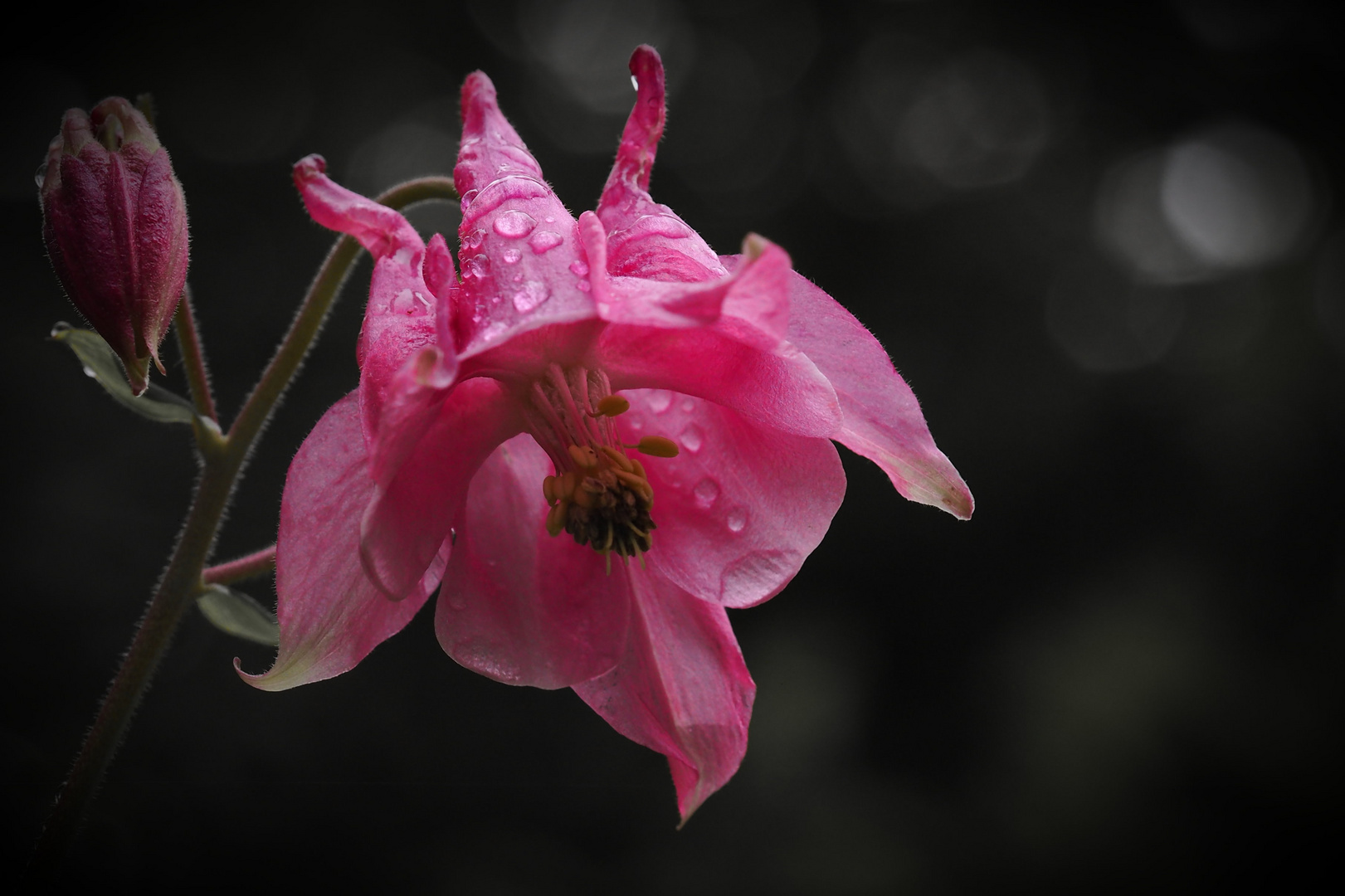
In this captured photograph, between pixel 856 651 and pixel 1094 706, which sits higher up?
pixel 1094 706

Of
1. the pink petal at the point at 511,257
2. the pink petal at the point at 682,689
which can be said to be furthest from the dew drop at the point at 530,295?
the pink petal at the point at 682,689

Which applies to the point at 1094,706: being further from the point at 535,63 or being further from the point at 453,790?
the point at 535,63

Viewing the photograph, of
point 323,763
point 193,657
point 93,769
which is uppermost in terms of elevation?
point 93,769

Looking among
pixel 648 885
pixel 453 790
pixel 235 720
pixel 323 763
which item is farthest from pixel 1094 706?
pixel 235 720

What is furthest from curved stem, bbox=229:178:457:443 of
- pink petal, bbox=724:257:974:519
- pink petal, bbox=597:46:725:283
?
pink petal, bbox=724:257:974:519

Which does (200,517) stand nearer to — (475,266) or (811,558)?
(475,266)

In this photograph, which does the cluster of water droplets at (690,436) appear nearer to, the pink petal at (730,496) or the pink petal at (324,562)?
the pink petal at (730,496)

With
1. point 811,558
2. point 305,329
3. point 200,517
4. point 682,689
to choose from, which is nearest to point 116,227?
point 305,329
